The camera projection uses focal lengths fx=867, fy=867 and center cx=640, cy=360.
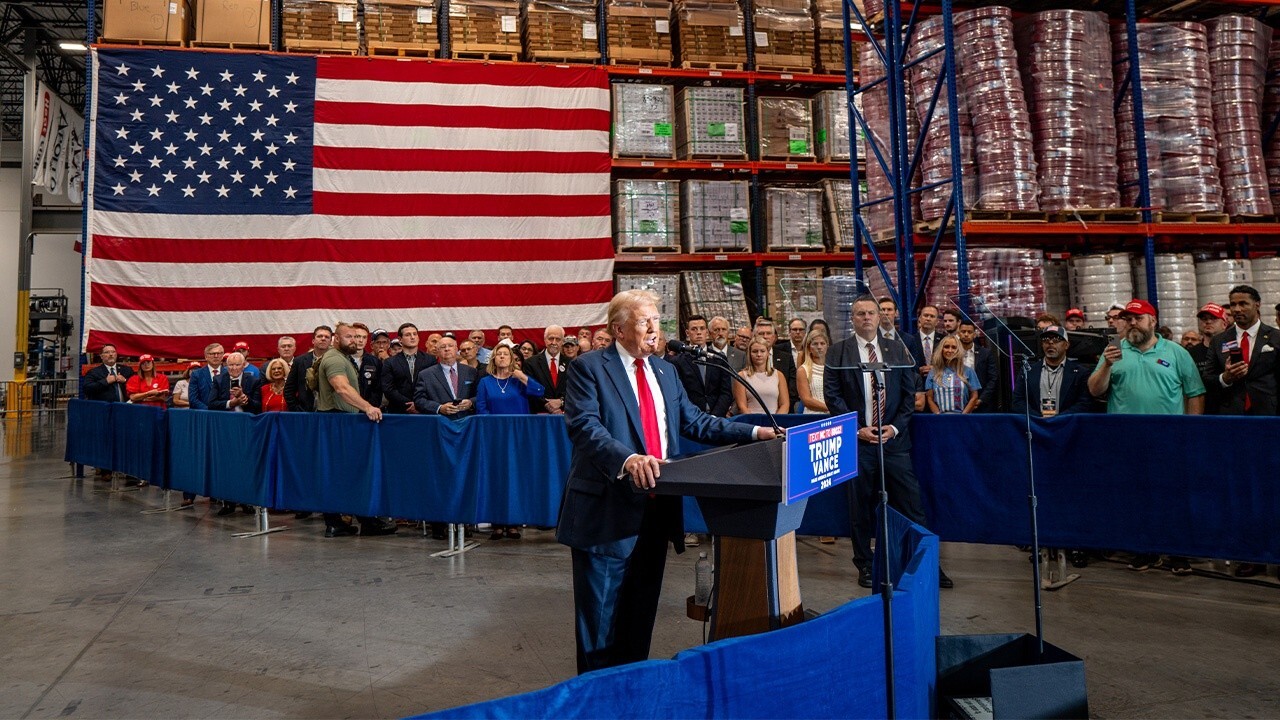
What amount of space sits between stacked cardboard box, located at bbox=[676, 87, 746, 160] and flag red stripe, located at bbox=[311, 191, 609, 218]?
1860 millimetres

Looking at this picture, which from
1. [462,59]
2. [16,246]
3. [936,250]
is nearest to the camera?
[936,250]

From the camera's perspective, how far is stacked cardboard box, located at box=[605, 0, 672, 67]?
49.6ft

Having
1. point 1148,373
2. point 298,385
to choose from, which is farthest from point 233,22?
point 1148,373

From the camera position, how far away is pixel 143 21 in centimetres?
1377

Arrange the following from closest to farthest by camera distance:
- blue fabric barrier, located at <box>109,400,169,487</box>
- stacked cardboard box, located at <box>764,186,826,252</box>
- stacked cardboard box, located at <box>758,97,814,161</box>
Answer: blue fabric barrier, located at <box>109,400,169,487</box> → stacked cardboard box, located at <box>764,186,826,252</box> → stacked cardboard box, located at <box>758,97,814,161</box>

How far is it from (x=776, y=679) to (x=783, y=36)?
1483 centimetres

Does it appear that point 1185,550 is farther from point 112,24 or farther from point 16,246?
point 16,246

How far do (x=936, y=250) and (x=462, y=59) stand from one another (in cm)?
890

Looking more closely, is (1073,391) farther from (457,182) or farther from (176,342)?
(176,342)

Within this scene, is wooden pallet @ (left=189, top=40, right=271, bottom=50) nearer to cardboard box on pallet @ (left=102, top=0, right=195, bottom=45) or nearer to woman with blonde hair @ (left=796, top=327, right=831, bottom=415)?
cardboard box on pallet @ (left=102, top=0, right=195, bottom=45)

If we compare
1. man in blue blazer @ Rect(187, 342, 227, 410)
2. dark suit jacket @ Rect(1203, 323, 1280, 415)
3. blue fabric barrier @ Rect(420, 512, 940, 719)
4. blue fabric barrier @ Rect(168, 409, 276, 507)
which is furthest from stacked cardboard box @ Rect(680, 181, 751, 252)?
blue fabric barrier @ Rect(420, 512, 940, 719)

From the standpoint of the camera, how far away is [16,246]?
3591 cm

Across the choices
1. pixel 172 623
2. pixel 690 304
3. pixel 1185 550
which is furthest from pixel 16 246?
pixel 1185 550

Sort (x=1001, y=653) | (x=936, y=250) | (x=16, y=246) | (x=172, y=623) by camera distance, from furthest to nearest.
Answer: (x=16, y=246) < (x=936, y=250) < (x=172, y=623) < (x=1001, y=653)
